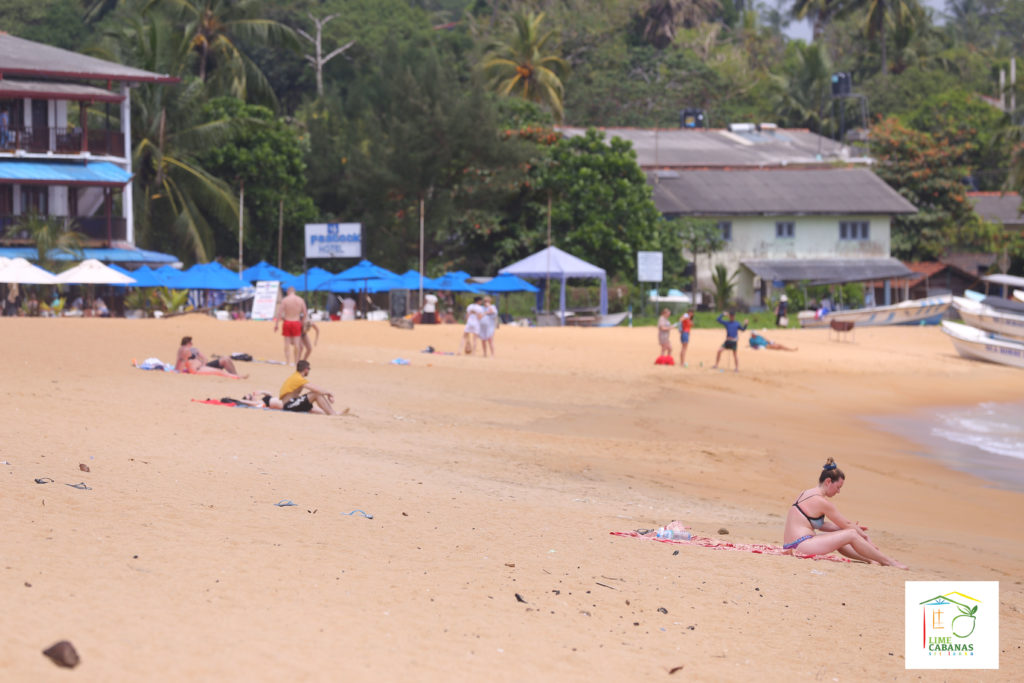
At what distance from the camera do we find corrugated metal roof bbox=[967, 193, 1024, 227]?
2020 inches

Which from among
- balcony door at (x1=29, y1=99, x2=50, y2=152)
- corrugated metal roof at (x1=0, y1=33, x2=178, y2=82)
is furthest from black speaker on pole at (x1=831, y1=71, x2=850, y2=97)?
balcony door at (x1=29, y1=99, x2=50, y2=152)

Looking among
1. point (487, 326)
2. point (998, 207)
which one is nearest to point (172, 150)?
point (487, 326)

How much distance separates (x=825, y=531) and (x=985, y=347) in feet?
78.8

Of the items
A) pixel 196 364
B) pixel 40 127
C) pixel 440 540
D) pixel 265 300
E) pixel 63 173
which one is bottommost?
pixel 440 540

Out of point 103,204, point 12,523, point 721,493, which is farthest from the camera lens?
point 103,204

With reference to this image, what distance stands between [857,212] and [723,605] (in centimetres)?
4223

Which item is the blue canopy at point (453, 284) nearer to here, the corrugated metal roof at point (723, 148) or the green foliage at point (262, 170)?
the green foliage at point (262, 170)

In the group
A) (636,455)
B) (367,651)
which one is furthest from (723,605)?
(636,455)

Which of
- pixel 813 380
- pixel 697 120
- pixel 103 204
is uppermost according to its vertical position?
pixel 697 120

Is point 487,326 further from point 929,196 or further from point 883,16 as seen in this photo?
point 883,16

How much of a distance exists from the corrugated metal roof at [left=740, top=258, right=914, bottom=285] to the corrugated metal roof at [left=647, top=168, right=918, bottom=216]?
189cm

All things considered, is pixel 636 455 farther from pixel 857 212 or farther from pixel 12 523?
pixel 857 212

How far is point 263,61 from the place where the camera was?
6256 centimetres

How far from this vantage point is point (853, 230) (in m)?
47.2
